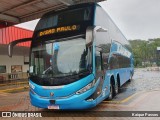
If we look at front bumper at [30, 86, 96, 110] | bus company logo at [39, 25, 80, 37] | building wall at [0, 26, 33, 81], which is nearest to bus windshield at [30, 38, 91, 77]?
bus company logo at [39, 25, 80, 37]

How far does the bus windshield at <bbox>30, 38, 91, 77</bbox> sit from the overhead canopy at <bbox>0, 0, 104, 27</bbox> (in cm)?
493

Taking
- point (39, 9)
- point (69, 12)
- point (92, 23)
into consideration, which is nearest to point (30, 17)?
point (39, 9)

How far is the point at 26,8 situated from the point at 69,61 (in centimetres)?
766

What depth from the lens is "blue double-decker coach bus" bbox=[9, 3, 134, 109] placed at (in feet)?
22.7

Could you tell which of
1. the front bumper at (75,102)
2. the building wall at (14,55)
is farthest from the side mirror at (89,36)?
the building wall at (14,55)

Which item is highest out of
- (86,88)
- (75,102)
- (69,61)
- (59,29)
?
(59,29)

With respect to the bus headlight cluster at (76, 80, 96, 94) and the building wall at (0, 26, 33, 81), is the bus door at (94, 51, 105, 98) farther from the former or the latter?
the building wall at (0, 26, 33, 81)

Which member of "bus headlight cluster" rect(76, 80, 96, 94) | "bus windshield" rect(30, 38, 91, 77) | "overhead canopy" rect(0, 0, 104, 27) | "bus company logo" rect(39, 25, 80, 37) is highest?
"overhead canopy" rect(0, 0, 104, 27)

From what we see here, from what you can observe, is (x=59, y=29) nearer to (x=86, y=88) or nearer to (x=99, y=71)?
(x=99, y=71)

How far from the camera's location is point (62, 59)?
7.29 meters

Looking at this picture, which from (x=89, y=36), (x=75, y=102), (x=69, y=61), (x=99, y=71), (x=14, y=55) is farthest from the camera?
(x=14, y=55)

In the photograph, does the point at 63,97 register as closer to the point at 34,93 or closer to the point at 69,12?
the point at 34,93

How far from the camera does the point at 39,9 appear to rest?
44.9 feet

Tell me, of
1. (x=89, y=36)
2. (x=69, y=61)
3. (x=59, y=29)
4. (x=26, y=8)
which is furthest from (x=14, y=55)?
(x=89, y=36)
